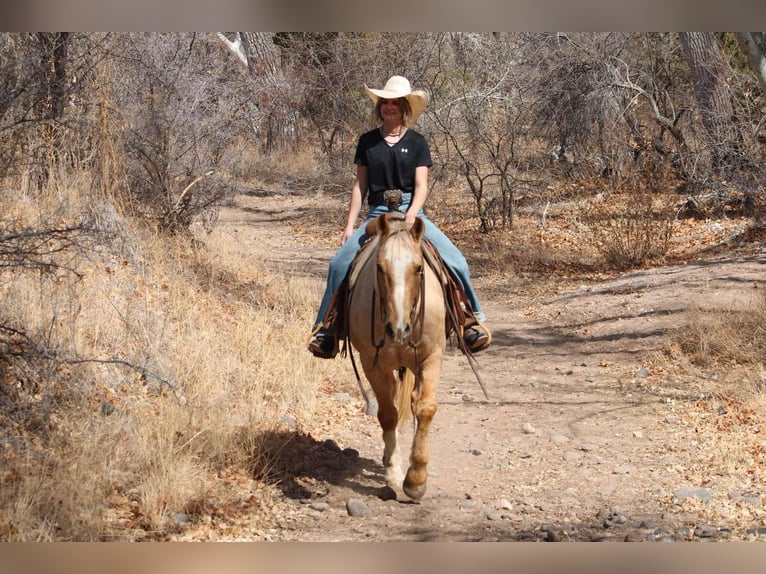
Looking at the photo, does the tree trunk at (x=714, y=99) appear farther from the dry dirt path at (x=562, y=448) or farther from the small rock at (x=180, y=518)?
the small rock at (x=180, y=518)

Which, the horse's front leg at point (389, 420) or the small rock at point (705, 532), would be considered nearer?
the small rock at point (705, 532)

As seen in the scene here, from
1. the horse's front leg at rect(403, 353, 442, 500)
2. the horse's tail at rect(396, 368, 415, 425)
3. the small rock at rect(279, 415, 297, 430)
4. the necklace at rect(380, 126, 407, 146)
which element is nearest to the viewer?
the horse's front leg at rect(403, 353, 442, 500)

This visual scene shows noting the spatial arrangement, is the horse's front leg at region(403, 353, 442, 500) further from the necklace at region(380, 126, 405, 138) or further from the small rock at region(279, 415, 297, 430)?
the necklace at region(380, 126, 405, 138)

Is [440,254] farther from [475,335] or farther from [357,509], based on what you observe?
[357,509]

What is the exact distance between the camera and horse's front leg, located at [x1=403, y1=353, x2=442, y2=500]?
6473 mm

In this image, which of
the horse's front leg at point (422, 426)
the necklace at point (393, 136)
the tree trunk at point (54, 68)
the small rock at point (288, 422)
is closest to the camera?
the horse's front leg at point (422, 426)

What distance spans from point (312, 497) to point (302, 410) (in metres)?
1.76

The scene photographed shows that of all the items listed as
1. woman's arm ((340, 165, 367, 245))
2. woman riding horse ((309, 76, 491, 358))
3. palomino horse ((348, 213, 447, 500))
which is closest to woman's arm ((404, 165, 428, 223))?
woman riding horse ((309, 76, 491, 358))

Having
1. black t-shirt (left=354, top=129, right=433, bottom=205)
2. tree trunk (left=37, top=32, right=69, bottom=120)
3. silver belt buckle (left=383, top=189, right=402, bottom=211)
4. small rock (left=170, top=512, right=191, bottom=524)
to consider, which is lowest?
small rock (left=170, top=512, right=191, bottom=524)

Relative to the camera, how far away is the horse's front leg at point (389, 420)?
6875 millimetres

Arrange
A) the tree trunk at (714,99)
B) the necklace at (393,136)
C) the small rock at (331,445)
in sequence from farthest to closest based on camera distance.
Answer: the tree trunk at (714,99) < the small rock at (331,445) < the necklace at (393,136)

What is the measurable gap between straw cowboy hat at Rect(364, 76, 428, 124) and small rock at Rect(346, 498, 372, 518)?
305cm

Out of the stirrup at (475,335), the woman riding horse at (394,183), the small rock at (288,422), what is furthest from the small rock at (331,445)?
the stirrup at (475,335)

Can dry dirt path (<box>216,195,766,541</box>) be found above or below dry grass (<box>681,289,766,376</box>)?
below
